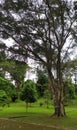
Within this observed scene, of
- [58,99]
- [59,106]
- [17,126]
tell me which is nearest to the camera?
[17,126]

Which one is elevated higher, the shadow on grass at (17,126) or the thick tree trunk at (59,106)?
the thick tree trunk at (59,106)

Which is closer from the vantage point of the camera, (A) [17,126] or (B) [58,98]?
(A) [17,126]

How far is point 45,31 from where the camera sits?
2191 cm

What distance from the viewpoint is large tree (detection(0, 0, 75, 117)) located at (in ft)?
69.7

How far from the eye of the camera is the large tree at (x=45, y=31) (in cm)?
2125

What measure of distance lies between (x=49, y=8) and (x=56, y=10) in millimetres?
589

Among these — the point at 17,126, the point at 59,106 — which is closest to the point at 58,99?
the point at 59,106

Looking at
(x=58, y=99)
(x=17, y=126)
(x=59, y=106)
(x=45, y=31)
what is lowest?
(x=17, y=126)

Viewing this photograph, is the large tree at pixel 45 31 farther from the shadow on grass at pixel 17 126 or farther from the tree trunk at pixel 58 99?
the shadow on grass at pixel 17 126

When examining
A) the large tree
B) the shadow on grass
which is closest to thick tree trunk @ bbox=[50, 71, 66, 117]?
the large tree

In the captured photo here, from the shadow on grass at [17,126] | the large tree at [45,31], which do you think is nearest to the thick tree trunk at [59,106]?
the large tree at [45,31]

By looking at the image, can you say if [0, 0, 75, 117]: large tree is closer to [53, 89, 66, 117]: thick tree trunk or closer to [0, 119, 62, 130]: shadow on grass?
[53, 89, 66, 117]: thick tree trunk

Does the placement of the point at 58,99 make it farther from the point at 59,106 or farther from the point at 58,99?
the point at 59,106

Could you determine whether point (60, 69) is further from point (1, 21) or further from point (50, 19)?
point (1, 21)
